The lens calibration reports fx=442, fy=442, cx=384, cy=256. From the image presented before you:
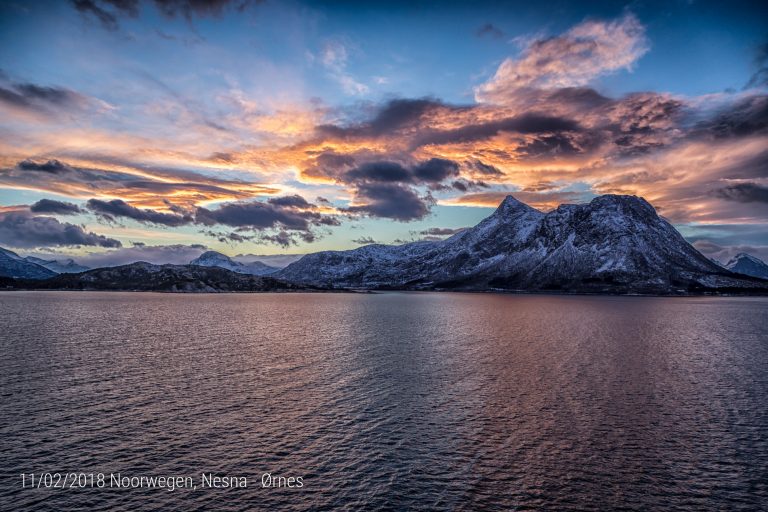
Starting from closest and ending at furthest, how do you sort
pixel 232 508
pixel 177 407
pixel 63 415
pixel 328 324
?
pixel 232 508, pixel 63 415, pixel 177 407, pixel 328 324

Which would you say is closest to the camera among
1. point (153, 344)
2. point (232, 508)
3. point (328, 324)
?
point (232, 508)

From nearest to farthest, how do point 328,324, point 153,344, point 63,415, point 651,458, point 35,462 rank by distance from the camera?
point 35,462
point 651,458
point 63,415
point 153,344
point 328,324

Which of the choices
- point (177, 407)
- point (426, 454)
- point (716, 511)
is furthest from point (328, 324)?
point (716, 511)

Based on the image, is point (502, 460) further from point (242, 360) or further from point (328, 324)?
point (328, 324)

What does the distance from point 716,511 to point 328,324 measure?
118 m

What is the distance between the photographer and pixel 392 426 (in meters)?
40.6

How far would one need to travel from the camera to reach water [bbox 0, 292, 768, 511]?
92.0 ft

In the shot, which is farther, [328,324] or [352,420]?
[328,324]

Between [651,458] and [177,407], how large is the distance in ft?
142

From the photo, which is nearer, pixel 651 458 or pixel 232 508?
pixel 232 508

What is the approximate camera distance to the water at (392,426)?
92.0ft

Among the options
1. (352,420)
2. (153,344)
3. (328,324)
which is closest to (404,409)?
(352,420)

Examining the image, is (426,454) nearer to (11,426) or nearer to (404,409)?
(404,409)

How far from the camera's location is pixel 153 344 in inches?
3465
